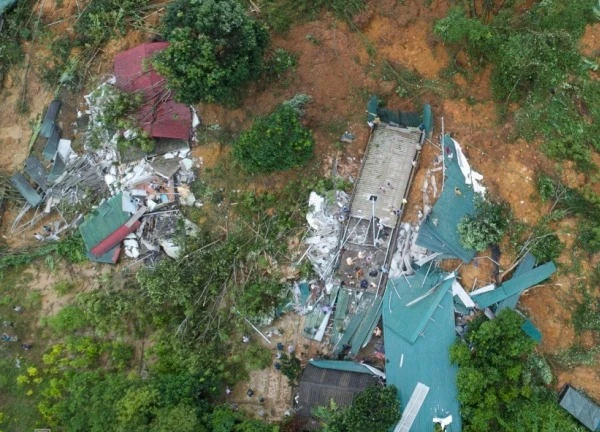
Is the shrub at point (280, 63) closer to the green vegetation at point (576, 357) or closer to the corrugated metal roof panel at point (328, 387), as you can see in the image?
the corrugated metal roof panel at point (328, 387)

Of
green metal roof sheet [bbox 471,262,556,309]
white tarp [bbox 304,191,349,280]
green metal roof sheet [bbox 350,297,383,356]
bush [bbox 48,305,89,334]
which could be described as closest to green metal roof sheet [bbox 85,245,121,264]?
bush [bbox 48,305,89,334]

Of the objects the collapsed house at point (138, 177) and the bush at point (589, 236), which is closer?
the bush at point (589, 236)

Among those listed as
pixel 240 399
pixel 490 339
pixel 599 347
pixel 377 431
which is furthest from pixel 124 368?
pixel 599 347

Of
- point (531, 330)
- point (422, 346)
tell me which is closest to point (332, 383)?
point (422, 346)

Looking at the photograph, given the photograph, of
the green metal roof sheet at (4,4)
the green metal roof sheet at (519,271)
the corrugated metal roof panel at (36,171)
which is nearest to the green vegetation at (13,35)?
the green metal roof sheet at (4,4)

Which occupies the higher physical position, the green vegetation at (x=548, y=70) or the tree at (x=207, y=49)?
the tree at (x=207, y=49)

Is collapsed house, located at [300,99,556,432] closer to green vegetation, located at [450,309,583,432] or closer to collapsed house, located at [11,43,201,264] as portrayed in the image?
green vegetation, located at [450,309,583,432]

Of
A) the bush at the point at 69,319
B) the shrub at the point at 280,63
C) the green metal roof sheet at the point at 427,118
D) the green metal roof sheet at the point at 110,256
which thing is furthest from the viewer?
the green metal roof sheet at the point at 110,256

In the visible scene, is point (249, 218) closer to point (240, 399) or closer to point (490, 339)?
point (240, 399)
